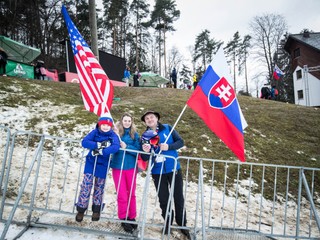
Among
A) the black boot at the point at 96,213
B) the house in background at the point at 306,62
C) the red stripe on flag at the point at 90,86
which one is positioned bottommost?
the black boot at the point at 96,213

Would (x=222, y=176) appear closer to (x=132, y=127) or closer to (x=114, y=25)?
(x=132, y=127)

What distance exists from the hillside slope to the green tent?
6.78 meters

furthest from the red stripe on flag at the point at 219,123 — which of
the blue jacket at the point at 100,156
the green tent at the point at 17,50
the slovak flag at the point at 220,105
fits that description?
the green tent at the point at 17,50

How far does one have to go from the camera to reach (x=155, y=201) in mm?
3305

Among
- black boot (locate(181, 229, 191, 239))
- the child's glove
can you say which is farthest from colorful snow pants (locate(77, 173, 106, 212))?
black boot (locate(181, 229, 191, 239))

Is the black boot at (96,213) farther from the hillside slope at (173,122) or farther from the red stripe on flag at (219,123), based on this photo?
the hillside slope at (173,122)

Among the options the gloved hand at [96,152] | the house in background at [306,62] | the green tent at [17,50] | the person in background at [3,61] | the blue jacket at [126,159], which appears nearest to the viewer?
the gloved hand at [96,152]

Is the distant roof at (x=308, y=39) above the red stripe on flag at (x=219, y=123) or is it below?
above

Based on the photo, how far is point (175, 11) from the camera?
101 ft

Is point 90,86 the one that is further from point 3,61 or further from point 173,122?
point 3,61

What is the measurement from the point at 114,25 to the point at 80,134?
25.4 meters

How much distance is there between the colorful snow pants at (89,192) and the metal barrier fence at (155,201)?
0.19 m

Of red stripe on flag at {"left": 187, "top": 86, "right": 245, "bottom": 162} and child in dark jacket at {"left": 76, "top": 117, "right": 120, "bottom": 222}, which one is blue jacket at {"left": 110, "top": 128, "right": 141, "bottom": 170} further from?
red stripe on flag at {"left": 187, "top": 86, "right": 245, "bottom": 162}

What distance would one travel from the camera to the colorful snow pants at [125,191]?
307 centimetres
